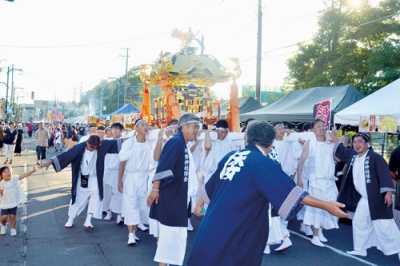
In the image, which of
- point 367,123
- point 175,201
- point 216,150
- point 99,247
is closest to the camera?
point 175,201

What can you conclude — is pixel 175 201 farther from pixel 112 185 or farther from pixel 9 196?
→ pixel 112 185

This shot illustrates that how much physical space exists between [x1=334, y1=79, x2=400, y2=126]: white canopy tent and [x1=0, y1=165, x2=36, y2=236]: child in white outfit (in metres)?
6.81

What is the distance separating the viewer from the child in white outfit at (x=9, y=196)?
661 cm

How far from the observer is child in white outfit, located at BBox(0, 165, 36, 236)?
6.61m

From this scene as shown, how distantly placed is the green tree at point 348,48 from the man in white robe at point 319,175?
1419 cm

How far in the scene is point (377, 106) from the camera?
920 cm

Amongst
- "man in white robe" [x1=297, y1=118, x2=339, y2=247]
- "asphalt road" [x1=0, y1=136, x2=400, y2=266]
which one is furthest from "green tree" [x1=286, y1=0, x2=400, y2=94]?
"asphalt road" [x1=0, y1=136, x2=400, y2=266]

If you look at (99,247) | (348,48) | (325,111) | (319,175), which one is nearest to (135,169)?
(99,247)

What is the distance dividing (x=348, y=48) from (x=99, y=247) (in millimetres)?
20726

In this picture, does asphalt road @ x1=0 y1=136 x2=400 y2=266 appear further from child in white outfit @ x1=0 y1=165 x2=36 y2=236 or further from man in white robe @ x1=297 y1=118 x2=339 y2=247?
man in white robe @ x1=297 y1=118 x2=339 y2=247

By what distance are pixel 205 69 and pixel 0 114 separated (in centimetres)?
5132

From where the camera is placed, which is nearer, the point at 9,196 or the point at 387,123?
the point at 9,196

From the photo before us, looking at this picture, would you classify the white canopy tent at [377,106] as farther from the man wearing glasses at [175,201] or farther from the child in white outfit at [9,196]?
the child in white outfit at [9,196]

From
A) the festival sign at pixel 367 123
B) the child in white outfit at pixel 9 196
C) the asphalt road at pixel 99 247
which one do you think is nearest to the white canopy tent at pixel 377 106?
the festival sign at pixel 367 123
